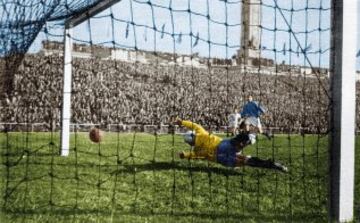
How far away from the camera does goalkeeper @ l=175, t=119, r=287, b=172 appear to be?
581 cm

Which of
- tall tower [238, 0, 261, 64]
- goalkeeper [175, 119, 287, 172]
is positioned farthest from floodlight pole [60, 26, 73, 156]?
tall tower [238, 0, 261, 64]

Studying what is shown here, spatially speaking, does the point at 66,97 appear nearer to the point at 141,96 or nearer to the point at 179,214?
the point at 179,214

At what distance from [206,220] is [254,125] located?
8.05m

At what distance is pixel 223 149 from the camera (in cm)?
602

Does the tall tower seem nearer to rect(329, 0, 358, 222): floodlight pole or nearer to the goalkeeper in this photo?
rect(329, 0, 358, 222): floodlight pole

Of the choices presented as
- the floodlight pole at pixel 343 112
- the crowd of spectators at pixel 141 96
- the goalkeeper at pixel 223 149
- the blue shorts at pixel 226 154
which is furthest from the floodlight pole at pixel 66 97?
the crowd of spectators at pixel 141 96

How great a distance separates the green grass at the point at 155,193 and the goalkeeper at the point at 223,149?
0.10 metres

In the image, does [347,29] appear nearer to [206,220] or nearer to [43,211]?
[206,220]

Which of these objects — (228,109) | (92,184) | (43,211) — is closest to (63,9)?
(92,184)

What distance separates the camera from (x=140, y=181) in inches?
189

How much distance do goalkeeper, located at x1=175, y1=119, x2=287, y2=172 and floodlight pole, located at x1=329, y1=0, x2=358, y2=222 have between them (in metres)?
2.44

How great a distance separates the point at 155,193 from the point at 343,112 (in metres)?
1.74

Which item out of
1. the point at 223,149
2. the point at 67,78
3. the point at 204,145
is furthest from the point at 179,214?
the point at 67,78

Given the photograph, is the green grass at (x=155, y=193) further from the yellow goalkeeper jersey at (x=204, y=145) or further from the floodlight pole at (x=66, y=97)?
the floodlight pole at (x=66, y=97)
